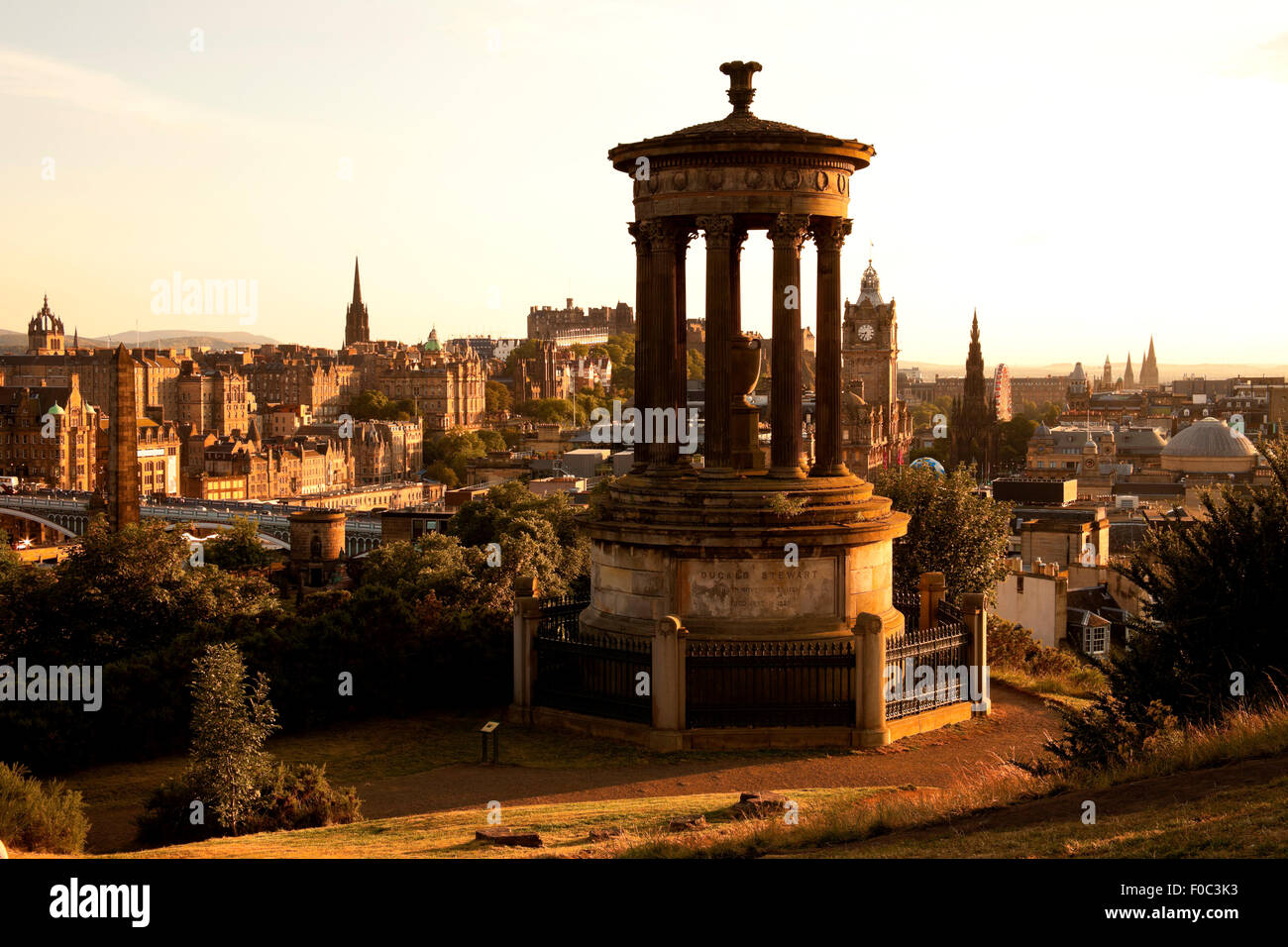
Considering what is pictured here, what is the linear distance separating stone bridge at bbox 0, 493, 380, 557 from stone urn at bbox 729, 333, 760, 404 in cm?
7655

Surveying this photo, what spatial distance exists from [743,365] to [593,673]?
539 cm

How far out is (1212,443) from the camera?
148875 mm

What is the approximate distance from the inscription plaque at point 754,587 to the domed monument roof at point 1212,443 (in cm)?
13817

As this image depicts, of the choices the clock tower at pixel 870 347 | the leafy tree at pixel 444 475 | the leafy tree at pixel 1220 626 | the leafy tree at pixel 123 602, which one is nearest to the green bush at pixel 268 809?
the leafy tree at pixel 1220 626

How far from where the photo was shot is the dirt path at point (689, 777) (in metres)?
17.9

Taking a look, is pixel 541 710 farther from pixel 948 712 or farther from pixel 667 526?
pixel 948 712

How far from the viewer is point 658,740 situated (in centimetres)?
1967

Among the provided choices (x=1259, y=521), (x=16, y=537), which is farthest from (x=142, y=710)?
(x=16, y=537)

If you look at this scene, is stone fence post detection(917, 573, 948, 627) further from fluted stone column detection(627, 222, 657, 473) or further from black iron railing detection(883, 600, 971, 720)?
fluted stone column detection(627, 222, 657, 473)

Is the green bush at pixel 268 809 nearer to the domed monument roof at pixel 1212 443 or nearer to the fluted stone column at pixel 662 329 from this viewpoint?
the fluted stone column at pixel 662 329

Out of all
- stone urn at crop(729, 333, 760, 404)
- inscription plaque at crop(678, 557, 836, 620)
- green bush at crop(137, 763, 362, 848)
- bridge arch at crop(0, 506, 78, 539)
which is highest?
stone urn at crop(729, 333, 760, 404)

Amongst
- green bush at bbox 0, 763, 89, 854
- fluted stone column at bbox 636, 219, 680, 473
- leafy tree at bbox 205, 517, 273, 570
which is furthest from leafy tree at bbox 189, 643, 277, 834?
leafy tree at bbox 205, 517, 273, 570

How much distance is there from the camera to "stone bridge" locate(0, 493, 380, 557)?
10612 centimetres

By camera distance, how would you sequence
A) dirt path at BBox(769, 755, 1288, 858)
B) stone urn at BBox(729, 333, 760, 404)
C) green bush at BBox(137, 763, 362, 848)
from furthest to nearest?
stone urn at BBox(729, 333, 760, 404) → green bush at BBox(137, 763, 362, 848) → dirt path at BBox(769, 755, 1288, 858)
